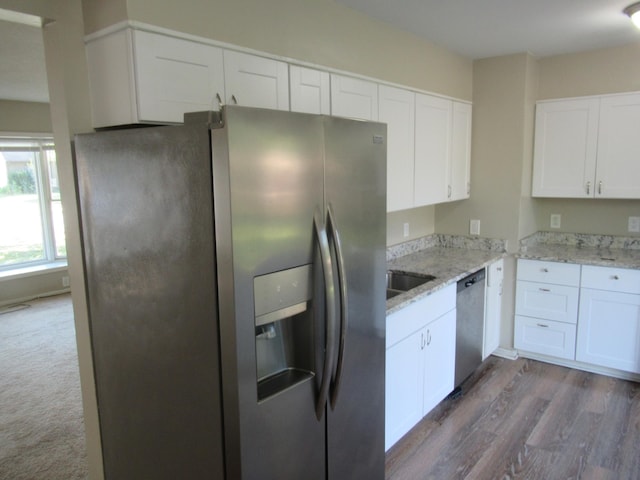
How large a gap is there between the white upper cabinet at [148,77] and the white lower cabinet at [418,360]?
1408 mm

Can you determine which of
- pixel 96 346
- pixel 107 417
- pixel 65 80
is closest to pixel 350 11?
pixel 65 80

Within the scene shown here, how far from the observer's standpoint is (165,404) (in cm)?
156

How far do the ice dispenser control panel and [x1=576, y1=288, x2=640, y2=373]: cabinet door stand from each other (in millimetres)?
2872


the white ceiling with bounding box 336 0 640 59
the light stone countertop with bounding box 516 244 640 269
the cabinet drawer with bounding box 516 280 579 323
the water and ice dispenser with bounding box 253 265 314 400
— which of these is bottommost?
the cabinet drawer with bounding box 516 280 579 323

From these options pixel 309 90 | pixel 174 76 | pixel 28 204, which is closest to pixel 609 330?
pixel 309 90

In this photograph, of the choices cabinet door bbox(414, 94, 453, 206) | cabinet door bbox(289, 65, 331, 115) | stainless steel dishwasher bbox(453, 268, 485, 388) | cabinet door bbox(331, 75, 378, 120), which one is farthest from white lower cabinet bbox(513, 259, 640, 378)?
cabinet door bbox(289, 65, 331, 115)

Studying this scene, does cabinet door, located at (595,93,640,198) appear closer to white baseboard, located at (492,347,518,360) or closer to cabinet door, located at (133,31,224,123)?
white baseboard, located at (492,347,518,360)

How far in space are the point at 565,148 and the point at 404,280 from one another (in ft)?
5.97

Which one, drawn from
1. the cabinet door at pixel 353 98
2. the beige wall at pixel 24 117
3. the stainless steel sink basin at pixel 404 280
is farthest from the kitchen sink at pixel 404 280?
the beige wall at pixel 24 117

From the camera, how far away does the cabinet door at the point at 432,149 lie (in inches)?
122

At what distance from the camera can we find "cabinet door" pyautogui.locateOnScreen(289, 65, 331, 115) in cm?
212

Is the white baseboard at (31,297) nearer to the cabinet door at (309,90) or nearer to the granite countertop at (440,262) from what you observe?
the granite countertop at (440,262)

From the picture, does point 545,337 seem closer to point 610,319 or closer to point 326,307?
point 610,319

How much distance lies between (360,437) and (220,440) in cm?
68
